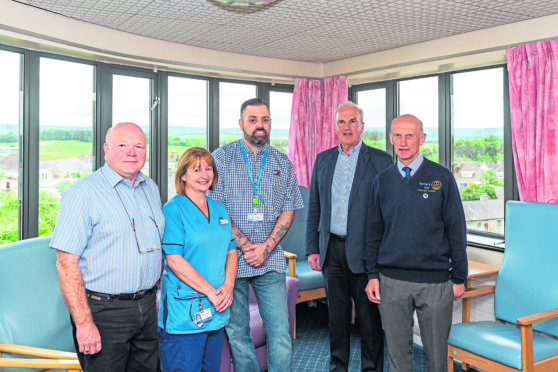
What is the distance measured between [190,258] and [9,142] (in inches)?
87.3

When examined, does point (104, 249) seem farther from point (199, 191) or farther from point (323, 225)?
point (323, 225)

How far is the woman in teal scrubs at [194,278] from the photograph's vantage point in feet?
6.30

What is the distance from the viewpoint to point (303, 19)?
3.35 metres

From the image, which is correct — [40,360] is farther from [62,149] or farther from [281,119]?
[281,119]

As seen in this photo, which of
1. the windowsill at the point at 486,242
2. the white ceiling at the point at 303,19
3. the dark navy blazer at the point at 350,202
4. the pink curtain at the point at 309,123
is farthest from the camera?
the pink curtain at the point at 309,123

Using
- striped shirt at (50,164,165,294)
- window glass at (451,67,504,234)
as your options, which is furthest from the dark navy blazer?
window glass at (451,67,504,234)

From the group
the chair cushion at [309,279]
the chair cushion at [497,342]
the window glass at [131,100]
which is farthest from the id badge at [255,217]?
Answer: the window glass at [131,100]

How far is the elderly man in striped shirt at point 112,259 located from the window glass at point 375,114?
126 inches

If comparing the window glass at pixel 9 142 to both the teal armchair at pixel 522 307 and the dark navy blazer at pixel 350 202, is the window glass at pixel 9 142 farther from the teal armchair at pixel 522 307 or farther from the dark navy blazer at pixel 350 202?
the teal armchair at pixel 522 307

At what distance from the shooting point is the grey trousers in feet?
7.14

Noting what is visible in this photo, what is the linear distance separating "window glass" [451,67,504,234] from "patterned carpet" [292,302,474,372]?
4.27ft

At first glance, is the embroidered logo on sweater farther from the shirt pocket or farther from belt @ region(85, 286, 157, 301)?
belt @ region(85, 286, 157, 301)

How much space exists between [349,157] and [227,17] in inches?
58.8

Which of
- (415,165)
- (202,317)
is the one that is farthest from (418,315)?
(202,317)
